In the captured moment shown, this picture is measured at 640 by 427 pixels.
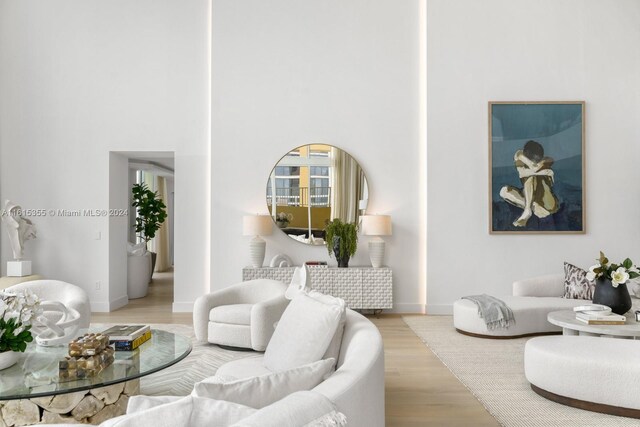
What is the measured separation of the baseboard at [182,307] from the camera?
6.69 m

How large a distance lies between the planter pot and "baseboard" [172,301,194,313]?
12.6 feet

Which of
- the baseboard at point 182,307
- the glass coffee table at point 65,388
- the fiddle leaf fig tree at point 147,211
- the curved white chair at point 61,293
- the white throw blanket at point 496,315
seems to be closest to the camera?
the glass coffee table at point 65,388

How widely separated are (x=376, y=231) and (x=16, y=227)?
4.43 metres

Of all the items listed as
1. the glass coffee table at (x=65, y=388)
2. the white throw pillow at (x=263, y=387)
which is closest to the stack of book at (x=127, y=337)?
the glass coffee table at (x=65, y=388)

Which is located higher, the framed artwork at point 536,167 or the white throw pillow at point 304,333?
the framed artwork at point 536,167

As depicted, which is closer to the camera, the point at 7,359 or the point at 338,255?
the point at 7,359

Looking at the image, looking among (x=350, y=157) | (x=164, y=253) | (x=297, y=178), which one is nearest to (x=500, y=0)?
(x=350, y=157)

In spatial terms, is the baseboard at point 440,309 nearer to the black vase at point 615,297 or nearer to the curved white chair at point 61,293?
the black vase at point 615,297

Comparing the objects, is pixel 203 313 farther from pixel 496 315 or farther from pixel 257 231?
pixel 496 315

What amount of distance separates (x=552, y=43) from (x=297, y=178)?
3741mm

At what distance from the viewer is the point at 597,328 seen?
159 inches

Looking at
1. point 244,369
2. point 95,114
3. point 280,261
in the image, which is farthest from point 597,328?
point 95,114

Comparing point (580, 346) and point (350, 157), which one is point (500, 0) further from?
point (580, 346)

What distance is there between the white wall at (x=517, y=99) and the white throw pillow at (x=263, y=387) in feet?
16.0
